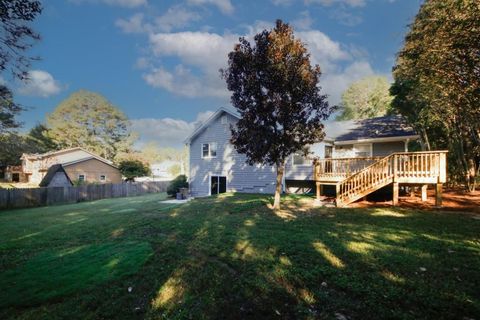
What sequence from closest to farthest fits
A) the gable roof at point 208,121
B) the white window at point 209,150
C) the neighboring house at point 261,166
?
the neighboring house at point 261,166, the gable roof at point 208,121, the white window at point 209,150

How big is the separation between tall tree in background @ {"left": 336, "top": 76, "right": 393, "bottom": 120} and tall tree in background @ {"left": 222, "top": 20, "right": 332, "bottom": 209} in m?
28.8

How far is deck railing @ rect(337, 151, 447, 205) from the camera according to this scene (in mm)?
9961

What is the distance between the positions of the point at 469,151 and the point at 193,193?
64.2ft

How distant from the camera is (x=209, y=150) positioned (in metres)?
20.3

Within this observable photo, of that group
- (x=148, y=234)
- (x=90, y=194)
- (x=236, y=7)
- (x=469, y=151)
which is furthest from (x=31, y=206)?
(x=469, y=151)

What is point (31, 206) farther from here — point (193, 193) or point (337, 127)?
point (337, 127)

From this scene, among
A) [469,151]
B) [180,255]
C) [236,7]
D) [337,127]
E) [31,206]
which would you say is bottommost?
[31,206]

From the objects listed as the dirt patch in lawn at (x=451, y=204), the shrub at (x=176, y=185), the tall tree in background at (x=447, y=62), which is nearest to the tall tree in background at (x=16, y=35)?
the tall tree in background at (x=447, y=62)

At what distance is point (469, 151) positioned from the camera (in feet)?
51.1

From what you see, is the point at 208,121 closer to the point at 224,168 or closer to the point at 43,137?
the point at 224,168

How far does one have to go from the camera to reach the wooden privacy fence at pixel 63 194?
58.4 feet

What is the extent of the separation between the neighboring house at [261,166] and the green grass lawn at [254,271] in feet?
26.8

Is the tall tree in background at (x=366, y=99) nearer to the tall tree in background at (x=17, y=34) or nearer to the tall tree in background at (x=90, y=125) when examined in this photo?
the tall tree in background at (x=17, y=34)

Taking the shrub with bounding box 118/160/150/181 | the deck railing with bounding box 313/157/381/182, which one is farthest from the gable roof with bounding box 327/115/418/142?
the shrub with bounding box 118/160/150/181
